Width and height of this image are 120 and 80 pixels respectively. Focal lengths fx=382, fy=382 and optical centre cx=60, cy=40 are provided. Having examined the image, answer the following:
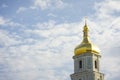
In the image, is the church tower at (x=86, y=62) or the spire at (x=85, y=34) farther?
the spire at (x=85, y=34)

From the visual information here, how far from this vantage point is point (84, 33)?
76562 mm

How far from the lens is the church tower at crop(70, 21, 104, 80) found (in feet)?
229

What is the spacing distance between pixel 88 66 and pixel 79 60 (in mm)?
2343

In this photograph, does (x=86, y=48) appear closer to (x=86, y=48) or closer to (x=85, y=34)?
(x=86, y=48)

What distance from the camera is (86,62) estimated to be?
7100 centimetres

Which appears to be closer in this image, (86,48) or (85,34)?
(86,48)

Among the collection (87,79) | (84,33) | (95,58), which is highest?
(84,33)

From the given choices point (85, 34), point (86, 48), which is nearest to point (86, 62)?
point (86, 48)

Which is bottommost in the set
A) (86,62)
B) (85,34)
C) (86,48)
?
(86,62)

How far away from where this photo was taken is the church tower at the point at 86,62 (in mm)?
69831

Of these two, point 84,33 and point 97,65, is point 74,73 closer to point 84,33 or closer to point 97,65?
point 97,65

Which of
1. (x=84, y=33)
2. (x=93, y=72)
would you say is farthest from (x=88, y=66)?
(x=84, y=33)

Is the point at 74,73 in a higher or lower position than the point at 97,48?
lower

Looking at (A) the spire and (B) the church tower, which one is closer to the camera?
(B) the church tower
